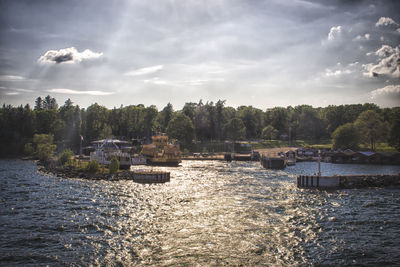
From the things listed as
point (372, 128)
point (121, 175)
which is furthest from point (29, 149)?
point (372, 128)

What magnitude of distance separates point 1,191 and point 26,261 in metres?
32.9

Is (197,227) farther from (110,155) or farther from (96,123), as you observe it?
(96,123)

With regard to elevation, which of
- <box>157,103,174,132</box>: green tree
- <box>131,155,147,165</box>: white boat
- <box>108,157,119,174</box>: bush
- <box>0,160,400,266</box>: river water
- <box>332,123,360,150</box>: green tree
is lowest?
<box>0,160,400,266</box>: river water

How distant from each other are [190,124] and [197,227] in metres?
113

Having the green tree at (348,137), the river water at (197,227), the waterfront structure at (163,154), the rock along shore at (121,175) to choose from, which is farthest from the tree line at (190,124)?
the river water at (197,227)

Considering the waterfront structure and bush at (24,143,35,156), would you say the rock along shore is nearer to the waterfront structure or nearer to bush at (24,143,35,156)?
the waterfront structure

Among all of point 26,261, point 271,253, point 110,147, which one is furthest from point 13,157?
point 271,253

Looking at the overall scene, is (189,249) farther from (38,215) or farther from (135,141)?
(135,141)

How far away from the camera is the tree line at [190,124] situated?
130 meters

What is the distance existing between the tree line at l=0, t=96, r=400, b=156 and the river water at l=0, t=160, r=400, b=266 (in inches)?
3530

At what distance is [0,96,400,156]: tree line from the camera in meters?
130

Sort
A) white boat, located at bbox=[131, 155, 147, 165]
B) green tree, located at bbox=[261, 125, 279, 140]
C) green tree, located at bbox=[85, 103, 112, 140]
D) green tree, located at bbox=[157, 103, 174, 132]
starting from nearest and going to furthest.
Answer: white boat, located at bbox=[131, 155, 147, 165]
green tree, located at bbox=[85, 103, 112, 140]
green tree, located at bbox=[261, 125, 279, 140]
green tree, located at bbox=[157, 103, 174, 132]

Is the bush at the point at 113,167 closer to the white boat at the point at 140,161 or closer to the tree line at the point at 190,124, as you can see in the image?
the white boat at the point at 140,161

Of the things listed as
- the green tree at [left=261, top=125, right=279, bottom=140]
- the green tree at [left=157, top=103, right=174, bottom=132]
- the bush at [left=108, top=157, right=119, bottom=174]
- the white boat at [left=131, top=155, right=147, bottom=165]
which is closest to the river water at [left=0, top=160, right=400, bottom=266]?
the bush at [left=108, top=157, right=119, bottom=174]
